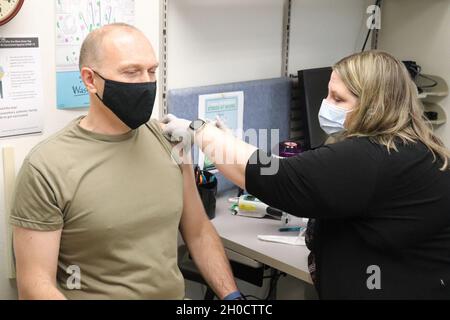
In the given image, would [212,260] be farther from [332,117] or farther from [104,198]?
[332,117]

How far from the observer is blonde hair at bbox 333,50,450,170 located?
1474 mm

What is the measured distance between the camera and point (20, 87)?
1662mm

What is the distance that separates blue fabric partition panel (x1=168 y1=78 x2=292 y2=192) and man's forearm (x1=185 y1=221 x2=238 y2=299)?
55 cm

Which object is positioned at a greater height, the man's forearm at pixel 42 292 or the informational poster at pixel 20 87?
the informational poster at pixel 20 87

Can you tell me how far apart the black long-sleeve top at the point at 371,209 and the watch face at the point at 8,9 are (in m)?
0.79

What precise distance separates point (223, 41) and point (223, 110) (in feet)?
0.97

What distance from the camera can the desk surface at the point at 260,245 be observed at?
1.74 metres

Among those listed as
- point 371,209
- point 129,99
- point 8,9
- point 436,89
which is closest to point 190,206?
point 129,99

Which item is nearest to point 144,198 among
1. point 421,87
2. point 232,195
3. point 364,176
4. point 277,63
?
point 364,176

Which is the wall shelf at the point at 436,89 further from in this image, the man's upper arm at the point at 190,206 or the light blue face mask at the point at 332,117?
the man's upper arm at the point at 190,206

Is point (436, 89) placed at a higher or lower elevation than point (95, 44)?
lower

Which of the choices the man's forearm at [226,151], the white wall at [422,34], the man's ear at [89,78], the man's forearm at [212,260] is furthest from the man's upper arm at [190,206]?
the white wall at [422,34]

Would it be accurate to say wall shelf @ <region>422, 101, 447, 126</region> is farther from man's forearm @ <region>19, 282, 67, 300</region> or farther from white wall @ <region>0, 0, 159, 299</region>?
man's forearm @ <region>19, 282, 67, 300</region>
